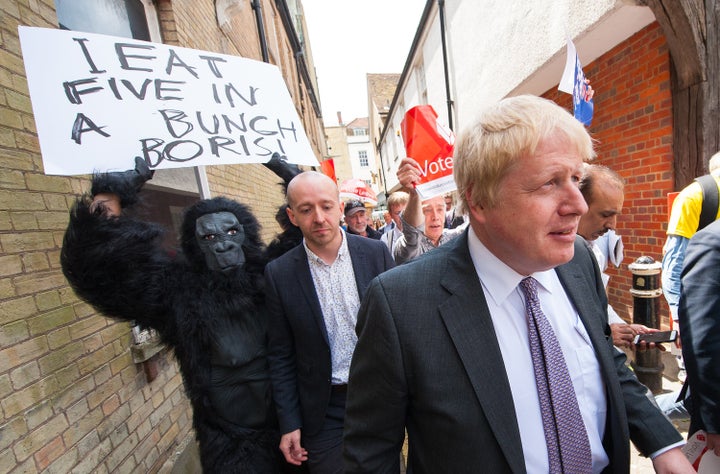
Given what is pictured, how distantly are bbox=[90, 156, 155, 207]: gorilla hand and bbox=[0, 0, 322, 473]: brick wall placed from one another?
0.41m

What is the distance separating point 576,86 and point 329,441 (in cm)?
335

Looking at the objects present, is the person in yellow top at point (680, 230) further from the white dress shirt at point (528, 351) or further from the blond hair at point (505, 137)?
the blond hair at point (505, 137)

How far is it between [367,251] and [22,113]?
1904 mm

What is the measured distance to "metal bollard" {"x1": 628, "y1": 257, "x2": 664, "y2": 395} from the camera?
2.72 meters

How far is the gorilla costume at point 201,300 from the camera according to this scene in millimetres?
1479

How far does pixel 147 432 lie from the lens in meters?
2.20

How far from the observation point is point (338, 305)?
1.75 metres

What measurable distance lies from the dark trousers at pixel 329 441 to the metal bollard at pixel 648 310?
270cm

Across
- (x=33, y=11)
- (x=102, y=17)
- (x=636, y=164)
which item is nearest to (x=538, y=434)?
(x=33, y=11)

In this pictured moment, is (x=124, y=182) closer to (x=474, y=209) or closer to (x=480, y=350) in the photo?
(x=474, y=209)

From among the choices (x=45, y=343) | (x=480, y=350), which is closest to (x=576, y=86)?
(x=480, y=350)

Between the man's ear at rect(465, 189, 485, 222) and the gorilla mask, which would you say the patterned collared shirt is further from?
the man's ear at rect(465, 189, 485, 222)

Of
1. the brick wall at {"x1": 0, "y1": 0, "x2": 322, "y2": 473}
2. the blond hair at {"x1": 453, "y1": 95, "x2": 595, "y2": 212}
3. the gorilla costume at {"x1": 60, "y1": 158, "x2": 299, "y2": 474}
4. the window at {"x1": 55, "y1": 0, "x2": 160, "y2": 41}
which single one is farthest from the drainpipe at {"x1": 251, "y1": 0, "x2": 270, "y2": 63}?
the blond hair at {"x1": 453, "y1": 95, "x2": 595, "y2": 212}

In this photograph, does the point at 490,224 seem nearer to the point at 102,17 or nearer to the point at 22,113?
the point at 22,113
